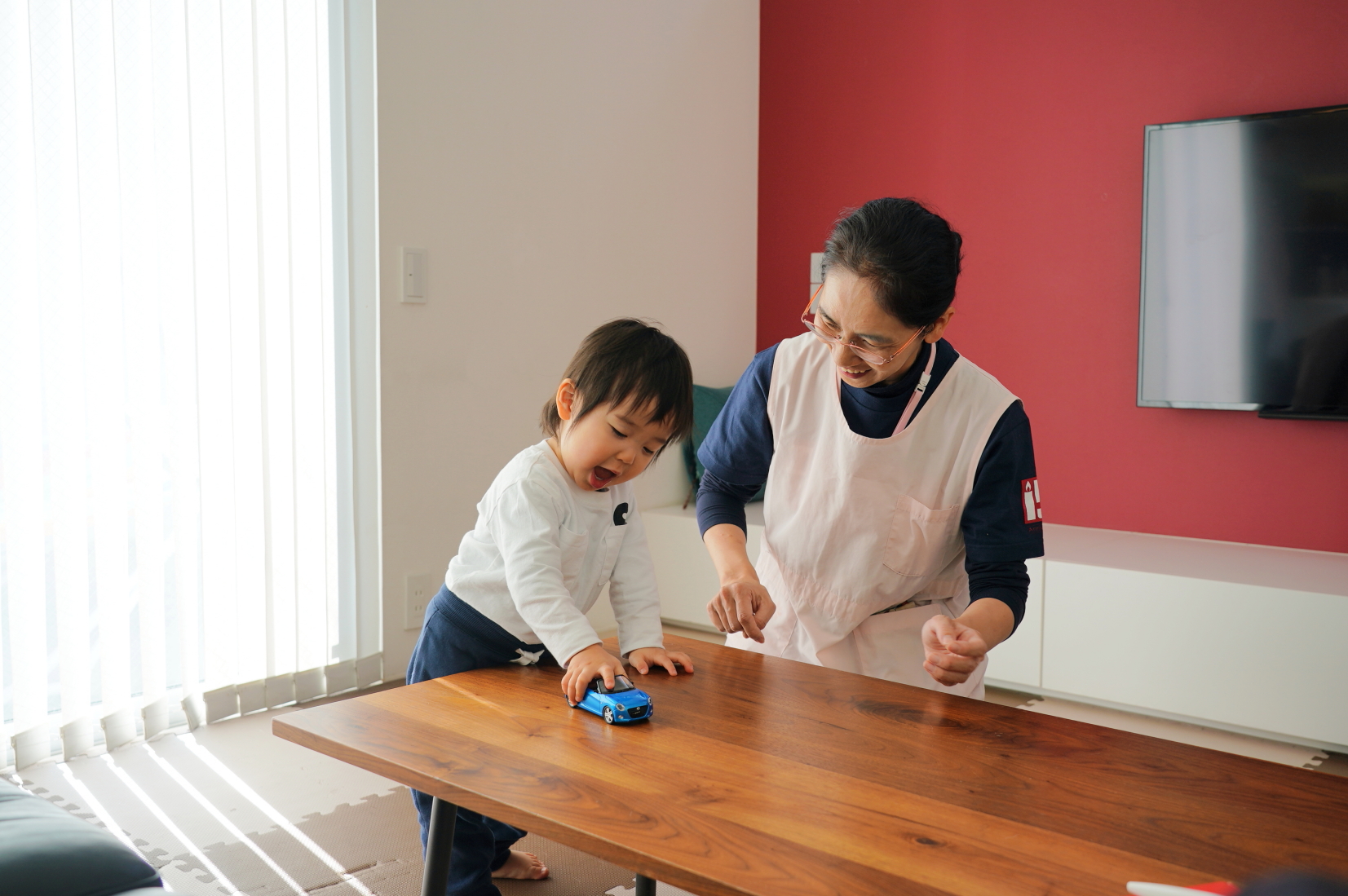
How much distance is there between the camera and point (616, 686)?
1152 mm

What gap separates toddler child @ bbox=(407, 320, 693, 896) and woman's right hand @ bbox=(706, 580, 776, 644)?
9 centimetres

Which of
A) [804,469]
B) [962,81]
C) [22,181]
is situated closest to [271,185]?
[22,181]

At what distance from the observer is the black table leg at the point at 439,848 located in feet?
3.71

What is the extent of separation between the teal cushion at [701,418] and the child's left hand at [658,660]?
2.46 m

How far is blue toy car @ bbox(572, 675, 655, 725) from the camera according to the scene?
1092 millimetres

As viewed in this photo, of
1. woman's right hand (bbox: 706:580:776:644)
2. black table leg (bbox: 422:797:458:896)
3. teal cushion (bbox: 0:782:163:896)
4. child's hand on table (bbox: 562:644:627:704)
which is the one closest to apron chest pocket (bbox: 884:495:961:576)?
woman's right hand (bbox: 706:580:776:644)

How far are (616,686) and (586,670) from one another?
0.04 meters

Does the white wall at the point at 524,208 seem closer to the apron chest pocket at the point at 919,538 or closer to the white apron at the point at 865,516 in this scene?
the white apron at the point at 865,516

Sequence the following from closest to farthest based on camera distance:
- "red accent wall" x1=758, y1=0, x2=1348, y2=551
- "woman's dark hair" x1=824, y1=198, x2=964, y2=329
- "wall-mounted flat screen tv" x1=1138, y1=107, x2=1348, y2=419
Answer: "woman's dark hair" x1=824, y1=198, x2=964, y2=329
"wall-mounted flat screen tv" x1=1138, y1=107, x2=1348, y2=419
"red accent wall" x1=758, y1=0, x2=1348, y2=551

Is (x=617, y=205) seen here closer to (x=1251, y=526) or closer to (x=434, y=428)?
(x=434, y=428)

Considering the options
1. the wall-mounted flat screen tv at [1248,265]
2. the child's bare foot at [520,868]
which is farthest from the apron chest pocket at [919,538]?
the wall-mounted flat screen tv at [1248,265]

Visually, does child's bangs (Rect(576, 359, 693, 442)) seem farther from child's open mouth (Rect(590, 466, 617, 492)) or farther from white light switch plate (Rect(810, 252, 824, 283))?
white light switch plate (Rect(810, 252, 824, 283))

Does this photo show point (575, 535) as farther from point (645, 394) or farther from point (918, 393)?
point (918, 393)

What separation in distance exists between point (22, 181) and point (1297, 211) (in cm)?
337
